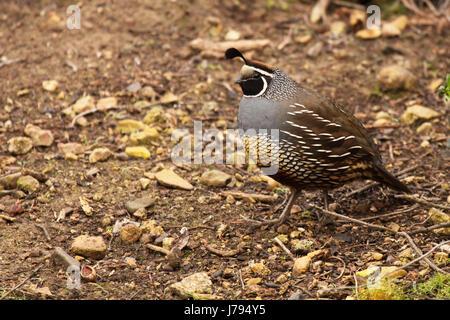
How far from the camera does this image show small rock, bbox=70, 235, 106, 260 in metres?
4.02

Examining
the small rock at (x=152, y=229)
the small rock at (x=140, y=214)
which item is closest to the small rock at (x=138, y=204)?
the small rock at (x=140, y=214)

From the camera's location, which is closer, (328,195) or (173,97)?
(328,195)

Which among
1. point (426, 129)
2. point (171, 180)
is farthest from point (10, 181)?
point (426, 129)

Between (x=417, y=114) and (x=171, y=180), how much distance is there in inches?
101

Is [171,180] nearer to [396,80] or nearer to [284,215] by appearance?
[284,215]

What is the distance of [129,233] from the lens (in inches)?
167

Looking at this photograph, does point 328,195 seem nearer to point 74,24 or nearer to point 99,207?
point 99,207

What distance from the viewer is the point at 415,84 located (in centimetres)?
614

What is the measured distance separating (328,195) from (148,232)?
155 centimetres

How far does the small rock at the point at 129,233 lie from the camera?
4.23 m

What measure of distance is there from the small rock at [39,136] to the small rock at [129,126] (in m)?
0.63

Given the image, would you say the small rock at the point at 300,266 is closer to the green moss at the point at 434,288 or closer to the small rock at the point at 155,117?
the green moss at the point at 434,288

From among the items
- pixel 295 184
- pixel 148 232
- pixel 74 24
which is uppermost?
pixel 74 24

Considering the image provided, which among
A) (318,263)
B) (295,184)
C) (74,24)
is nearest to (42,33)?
(74,24)
